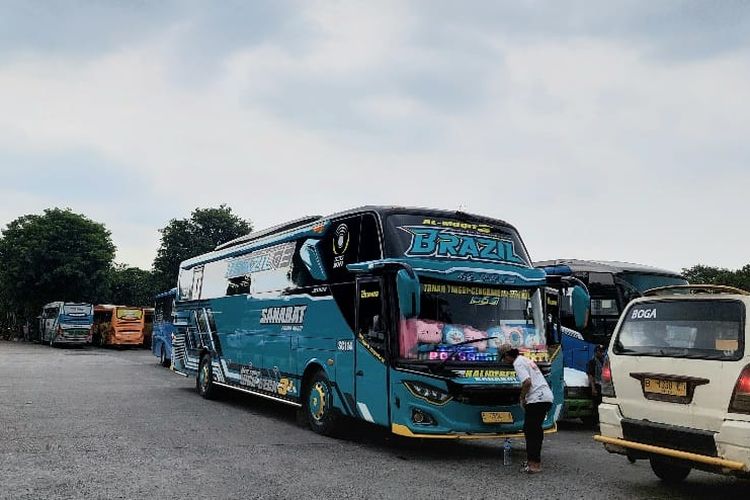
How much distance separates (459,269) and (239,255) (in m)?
6.97

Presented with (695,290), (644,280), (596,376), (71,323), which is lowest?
(596,376)

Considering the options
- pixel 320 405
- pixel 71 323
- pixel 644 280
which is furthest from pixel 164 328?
pixel 644 280

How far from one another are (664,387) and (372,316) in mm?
3981

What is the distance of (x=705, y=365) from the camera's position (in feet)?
22.5

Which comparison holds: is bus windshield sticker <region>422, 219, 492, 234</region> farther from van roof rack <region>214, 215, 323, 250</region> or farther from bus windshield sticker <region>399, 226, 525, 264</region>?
van roof rack <region>214, 215, 323, 250</region>

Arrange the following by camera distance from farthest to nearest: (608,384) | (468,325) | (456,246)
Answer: (456,246)
(468,325)
(608,384)

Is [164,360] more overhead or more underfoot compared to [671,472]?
more overhead

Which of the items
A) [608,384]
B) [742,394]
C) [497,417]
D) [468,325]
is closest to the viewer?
[742,394]

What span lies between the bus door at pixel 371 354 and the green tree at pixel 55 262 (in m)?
46.8

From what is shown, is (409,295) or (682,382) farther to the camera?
(409,295)

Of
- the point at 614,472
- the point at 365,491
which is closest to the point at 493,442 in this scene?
the point at 614,472

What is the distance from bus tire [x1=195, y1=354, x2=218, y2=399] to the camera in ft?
54.2

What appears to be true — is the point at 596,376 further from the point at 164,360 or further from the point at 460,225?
the point at 164,360

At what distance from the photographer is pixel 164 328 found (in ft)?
95.0
